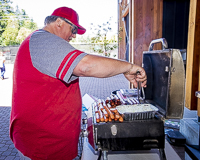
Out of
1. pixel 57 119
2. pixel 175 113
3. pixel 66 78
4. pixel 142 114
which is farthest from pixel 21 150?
pixel 175 113

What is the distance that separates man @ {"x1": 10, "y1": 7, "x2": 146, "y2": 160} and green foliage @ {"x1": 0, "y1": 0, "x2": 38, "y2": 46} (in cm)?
2853

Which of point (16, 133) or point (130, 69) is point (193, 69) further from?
point (16, 133)

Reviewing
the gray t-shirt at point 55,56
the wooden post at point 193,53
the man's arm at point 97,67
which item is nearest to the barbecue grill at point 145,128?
the man's arm at point 97,67

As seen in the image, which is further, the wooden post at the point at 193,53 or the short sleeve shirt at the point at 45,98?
the wooden post at the point at 193,53

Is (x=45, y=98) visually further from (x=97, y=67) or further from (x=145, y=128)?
(x=145, y=128)

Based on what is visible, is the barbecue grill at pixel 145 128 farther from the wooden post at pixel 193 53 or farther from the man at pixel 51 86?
the wooden post at pixel 193 53

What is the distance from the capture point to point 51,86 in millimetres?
1400

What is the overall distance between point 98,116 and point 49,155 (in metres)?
0.54

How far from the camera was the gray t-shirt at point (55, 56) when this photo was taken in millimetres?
1211

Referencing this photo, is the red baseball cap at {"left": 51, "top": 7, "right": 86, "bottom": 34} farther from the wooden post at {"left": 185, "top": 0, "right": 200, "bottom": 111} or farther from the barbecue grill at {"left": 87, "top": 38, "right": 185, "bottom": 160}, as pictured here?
the wooden post at {"left": 185, "top": 0, "right": 200, "bottom": 111}

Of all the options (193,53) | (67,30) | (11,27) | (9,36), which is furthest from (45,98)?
(11,27)

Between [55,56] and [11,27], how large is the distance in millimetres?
37248

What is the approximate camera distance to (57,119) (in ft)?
4.91

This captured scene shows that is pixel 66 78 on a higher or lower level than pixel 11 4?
lower
